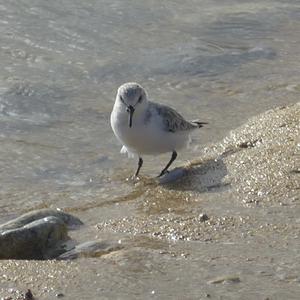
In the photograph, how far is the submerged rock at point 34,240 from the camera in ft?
20.0

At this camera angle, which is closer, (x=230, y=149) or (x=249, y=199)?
(x=249, y=199)

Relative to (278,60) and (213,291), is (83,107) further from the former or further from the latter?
(213,291)

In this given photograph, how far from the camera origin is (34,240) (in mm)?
6172


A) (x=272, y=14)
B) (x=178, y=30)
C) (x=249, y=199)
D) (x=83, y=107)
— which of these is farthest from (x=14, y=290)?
(x=272, y=14)

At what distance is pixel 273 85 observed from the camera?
10.9 m

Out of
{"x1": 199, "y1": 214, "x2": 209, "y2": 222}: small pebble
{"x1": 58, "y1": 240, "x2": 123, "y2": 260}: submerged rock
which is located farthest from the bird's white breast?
{"x1": 58, "y1": 240, "x2": 123, "y2": 260}: submerged rock

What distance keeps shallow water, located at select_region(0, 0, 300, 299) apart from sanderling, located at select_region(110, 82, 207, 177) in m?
0.35

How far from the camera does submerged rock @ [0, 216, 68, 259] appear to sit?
6.09 meters

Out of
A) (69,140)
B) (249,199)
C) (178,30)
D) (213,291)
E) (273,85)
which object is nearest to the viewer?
(213,291)

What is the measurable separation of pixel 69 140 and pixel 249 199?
2807 mm

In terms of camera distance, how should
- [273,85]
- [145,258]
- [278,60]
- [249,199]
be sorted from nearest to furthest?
[145,258], [249,199], [273,85], [278,60]

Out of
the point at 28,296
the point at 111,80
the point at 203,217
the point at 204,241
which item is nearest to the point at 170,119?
the point at 203,217

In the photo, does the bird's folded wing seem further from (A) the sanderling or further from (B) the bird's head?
(B) the bird's head

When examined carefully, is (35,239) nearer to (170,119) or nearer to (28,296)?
(28,296)
